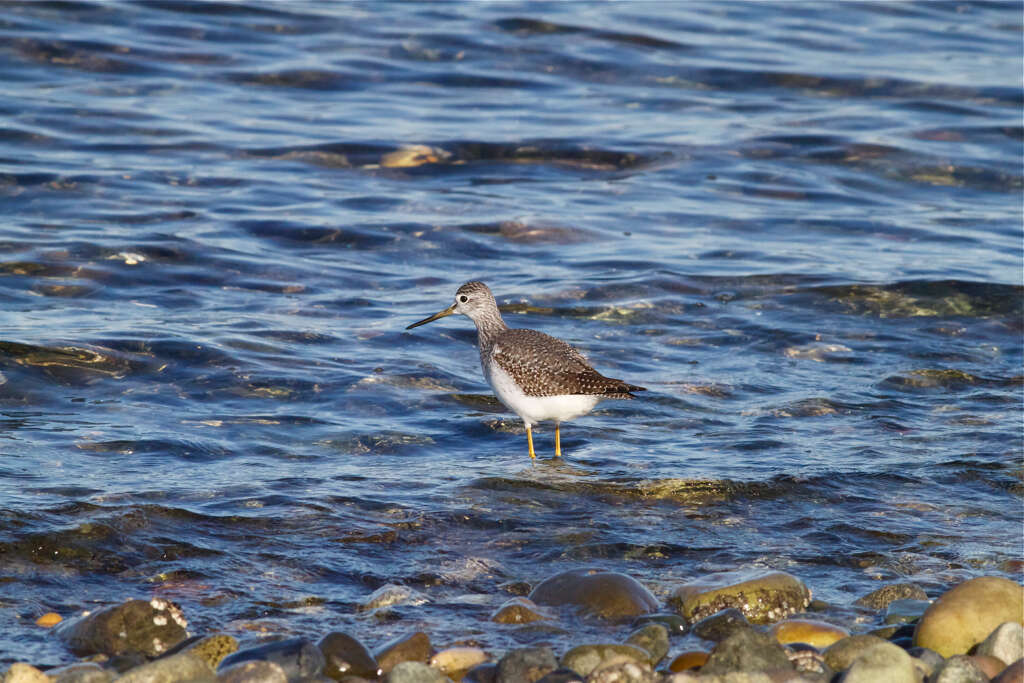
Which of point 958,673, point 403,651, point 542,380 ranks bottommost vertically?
point 403,651

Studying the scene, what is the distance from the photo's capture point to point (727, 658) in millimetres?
5430

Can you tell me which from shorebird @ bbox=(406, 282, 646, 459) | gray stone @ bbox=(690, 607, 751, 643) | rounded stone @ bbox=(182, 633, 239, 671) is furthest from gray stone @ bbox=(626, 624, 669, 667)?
shorebird @ bbox=(406, 282, 646, 459)

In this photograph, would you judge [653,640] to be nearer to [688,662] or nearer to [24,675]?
[688,662]

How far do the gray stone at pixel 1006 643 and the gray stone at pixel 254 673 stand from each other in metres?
3.14

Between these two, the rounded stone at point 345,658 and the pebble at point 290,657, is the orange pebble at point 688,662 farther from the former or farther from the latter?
the pebble at point 290,657

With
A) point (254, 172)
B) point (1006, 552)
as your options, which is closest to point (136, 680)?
point (1006, 552)

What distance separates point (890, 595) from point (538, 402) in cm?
320

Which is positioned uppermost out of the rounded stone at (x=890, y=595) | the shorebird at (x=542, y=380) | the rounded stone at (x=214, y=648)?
the shorebird at (x=542, y=380)

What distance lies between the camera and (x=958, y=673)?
17.0ft

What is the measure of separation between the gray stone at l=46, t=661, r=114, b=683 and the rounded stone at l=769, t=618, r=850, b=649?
304 centimetres

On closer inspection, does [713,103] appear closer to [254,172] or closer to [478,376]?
[254,172]

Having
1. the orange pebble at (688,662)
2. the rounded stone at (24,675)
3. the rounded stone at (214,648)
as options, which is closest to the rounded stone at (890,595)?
the orange pebble at (688,662)

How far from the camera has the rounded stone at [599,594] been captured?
6172 mm

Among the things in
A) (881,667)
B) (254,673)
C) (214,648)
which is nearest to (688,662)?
(881,667)
